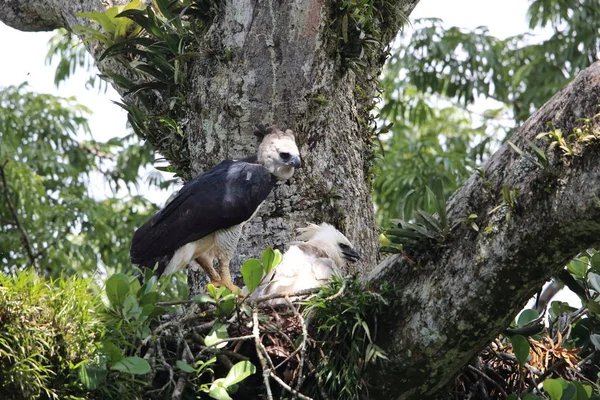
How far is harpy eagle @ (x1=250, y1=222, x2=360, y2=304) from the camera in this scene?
15.0 ft

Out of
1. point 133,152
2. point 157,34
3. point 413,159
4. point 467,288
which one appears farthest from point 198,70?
point 133,152

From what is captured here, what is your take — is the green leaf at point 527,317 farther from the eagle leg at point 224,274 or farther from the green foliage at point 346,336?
the eagle leg at point 224,274

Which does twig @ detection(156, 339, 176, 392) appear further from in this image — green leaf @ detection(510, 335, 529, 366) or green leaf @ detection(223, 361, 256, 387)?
green leaf @ detection(510, 335, 529, 366)

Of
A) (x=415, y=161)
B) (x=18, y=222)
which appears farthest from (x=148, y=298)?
(x=415, y=161)

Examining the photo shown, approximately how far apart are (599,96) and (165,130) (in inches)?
107

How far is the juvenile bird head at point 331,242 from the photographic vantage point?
469 centimetres

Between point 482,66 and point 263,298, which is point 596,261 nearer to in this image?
point 263,298

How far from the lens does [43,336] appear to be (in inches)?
132

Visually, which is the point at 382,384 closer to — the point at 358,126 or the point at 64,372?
the point at 64,372

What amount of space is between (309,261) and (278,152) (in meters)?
0.57

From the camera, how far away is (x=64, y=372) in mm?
3398

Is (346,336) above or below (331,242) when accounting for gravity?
below

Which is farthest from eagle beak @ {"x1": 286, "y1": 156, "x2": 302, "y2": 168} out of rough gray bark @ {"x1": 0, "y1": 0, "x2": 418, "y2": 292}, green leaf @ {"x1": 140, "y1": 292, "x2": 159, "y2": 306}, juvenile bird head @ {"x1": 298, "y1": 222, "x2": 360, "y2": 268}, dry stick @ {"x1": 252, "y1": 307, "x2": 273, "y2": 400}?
green leaf @ {"x1": 140, "y1": 292, "x2": 159, "y2": 306}

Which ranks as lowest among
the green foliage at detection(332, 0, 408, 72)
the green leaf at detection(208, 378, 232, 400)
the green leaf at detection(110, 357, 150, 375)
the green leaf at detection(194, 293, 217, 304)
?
the green leaf at detection(208, 378, 232, 400)
